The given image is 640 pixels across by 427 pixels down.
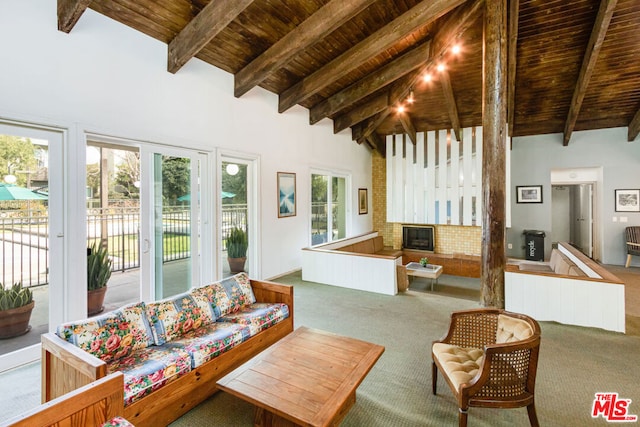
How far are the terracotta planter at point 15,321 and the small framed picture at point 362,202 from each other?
6.71 meters

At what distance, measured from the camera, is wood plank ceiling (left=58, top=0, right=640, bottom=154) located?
330 cm

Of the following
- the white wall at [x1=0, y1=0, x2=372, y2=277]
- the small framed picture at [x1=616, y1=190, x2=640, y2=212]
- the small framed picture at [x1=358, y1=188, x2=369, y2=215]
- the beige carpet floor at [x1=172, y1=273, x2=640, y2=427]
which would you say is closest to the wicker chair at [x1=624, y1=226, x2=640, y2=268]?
the small framed picture at [x1=616, y1=190, x2=640, y2=212]

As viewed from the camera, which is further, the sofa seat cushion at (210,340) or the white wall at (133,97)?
the white wall at (133,97)

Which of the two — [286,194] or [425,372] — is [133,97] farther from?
[425,372]

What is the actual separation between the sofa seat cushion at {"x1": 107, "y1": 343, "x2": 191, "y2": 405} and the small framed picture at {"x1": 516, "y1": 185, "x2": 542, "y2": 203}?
825 centimetres

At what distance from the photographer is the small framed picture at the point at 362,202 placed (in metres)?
8.30

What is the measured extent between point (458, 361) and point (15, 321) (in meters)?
3.77

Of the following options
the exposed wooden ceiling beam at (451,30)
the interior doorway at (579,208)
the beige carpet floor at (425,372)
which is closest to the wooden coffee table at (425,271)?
the beige carpet floor at (425,372)

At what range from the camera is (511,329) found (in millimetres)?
2016

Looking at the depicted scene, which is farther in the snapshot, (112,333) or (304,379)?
(112,333)

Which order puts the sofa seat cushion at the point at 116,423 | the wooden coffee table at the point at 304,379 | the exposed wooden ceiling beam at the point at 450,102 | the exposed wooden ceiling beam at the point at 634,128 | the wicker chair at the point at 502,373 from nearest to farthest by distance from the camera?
the sofa seat cushion at the point at 116,423 < the wooden coffee table at the point at 304,379 < the wicker chair at the point at 502,373 < the exposed wooden ceiling beam at the point at 450,102 < the exposed wooden ceiling beam at the point at 634,128

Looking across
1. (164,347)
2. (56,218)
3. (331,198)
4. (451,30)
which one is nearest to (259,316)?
(164,347)

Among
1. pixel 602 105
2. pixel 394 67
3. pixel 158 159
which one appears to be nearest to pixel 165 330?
pixel 158 159

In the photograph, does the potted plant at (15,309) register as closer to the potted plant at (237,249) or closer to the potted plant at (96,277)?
the potted plant at (96,277)
